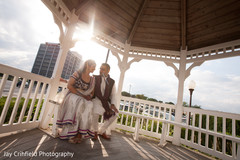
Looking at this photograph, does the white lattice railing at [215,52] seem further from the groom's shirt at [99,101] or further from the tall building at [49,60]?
the tall building at [49,60]

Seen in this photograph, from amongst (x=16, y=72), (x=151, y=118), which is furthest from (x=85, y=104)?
(x=151, y=118)

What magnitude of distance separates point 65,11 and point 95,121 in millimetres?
2640

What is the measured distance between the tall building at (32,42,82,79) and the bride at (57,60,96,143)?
65325 millimetres

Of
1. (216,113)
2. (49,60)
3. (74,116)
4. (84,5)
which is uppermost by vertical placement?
(49,60)

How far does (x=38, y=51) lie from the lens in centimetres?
6975

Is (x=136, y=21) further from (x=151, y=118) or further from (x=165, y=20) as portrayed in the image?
(x=151, y=118)

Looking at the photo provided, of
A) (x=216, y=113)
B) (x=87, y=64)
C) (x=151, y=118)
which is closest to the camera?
(x=87, y=64)

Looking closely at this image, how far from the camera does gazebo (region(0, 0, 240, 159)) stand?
2.68 metres

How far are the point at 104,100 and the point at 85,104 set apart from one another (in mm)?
446

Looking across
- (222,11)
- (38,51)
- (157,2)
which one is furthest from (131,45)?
(38,51)

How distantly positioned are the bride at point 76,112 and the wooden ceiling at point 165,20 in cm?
208

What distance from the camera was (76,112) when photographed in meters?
1.94

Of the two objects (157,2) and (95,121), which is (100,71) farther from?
(157,2)

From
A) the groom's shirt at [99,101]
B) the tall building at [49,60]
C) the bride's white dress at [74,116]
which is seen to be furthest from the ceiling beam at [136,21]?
the tall building at [49,60]
